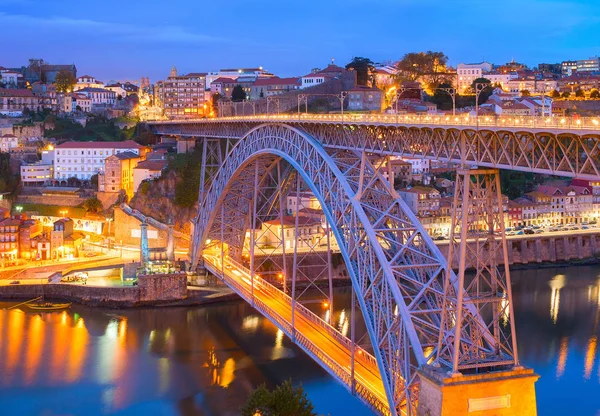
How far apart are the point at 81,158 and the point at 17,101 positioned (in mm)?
14905

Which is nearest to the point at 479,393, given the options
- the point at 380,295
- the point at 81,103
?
the point at 380,295

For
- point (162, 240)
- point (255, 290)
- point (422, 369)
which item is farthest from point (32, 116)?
point (422, 369)

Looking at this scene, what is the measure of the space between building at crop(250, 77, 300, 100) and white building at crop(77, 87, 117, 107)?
11001mm

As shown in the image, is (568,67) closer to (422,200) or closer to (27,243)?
(422,200)

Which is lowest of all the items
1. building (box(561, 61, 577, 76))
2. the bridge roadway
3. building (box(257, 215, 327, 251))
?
the bridge roadway

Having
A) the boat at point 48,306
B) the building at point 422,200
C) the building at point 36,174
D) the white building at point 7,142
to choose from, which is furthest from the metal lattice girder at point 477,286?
the white building at point 7,142

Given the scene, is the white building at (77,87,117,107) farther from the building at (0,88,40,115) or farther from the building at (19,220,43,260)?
the building at (19,220,43,260)

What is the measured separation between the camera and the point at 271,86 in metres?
48.1

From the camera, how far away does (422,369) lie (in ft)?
33.1

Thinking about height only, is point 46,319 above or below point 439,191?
below

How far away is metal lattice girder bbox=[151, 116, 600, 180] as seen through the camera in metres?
8.52

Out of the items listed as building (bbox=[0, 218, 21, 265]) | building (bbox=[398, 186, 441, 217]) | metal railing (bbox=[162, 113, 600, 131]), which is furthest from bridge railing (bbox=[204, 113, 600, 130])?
building (bbox=[398, 186, 441, 217])

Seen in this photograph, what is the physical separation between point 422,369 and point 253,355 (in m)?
9.25

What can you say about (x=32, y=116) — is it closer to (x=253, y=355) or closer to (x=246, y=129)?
(x=246, y=129)
